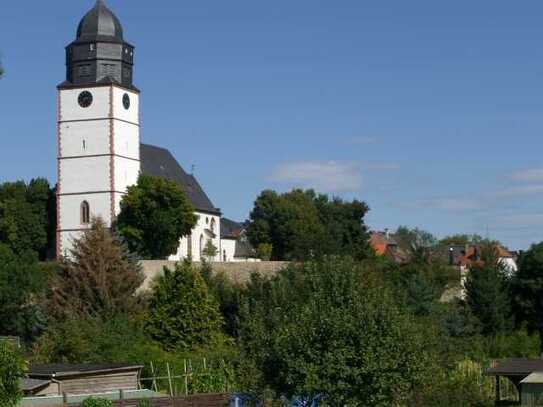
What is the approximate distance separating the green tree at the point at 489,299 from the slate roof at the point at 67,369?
77.2ft

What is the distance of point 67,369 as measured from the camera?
1451 inches

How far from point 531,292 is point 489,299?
11.0ft

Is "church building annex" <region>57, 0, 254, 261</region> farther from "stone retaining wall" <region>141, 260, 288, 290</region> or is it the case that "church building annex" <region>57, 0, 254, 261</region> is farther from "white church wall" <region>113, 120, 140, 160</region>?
"stone retaining wall" <region>141, 260, 288, 290</region>

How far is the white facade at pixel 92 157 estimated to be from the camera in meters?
69.8

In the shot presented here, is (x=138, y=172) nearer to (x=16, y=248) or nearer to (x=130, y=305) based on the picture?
(x=16, y=248)

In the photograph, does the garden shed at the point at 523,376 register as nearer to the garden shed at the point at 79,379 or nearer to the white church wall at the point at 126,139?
the garden shed at the point at 79,379

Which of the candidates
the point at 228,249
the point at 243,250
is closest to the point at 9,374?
the point at 228,249

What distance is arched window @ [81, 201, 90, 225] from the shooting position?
229 feet

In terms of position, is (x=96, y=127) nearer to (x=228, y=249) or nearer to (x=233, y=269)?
(x=233, y=269)

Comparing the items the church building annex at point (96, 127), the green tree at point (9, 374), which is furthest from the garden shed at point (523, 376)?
the church building annex at point (96, 127)

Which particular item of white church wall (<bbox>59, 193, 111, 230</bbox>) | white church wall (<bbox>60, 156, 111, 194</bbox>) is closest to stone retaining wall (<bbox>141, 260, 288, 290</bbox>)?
white church wall (<bbox>59, 193, 111, 230</bbox>)

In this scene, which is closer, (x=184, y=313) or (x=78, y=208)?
(x=184, y=313)

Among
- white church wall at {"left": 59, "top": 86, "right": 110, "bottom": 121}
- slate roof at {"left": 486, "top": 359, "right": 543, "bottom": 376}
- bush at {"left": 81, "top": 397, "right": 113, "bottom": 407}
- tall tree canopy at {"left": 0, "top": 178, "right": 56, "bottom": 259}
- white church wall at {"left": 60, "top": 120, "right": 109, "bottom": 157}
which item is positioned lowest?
bush at {"left": 81, "top": 397, "right": 113, "bottom": 407}

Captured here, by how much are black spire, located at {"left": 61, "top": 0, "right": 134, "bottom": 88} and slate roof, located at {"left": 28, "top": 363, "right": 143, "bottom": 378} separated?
34684 millimetres
